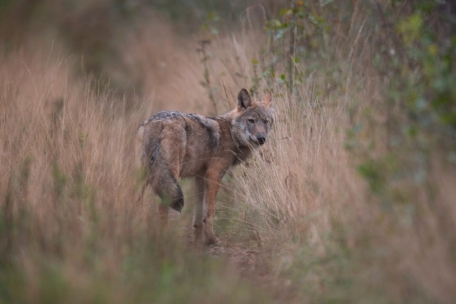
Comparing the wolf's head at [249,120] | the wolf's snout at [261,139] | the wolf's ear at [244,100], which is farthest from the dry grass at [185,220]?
the wolf's ear at [244,100]

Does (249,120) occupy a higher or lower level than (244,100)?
lower

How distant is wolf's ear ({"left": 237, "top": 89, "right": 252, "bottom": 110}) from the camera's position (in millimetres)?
7715

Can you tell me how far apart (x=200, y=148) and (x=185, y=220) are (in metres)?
0.87

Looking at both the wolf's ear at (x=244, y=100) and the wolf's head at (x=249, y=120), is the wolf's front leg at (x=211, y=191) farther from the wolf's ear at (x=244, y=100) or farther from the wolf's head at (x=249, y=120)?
the wolf's ear at (x=244, y=100)

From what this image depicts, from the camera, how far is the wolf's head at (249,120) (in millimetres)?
7594

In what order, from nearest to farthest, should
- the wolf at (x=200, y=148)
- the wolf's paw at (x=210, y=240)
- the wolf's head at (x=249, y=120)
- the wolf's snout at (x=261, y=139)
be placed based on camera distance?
1. the wolf at (x=200, y=148)
2. the wolf's paw at (x=210, y=240)
3. the wolf's snout at (x=261, y=139)
4. the wolf's head at (x=249, y=120)

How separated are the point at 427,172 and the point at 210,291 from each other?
1.64 metres

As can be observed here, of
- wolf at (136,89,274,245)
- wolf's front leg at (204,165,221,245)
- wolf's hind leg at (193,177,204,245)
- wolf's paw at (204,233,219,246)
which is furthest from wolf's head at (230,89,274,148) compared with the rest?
wolf's paw at (204,233,219,246)

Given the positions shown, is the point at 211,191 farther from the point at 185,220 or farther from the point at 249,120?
the point at 249,120

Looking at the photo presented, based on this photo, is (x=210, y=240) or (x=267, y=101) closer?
(x=210, y=240)

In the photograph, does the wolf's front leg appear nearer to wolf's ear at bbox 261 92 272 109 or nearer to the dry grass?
the dry grass

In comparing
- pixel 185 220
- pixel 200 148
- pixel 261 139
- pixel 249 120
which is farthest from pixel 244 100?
pixel 185 220

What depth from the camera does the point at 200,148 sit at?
726 centimetres

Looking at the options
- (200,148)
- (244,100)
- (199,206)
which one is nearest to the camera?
(200,148)
